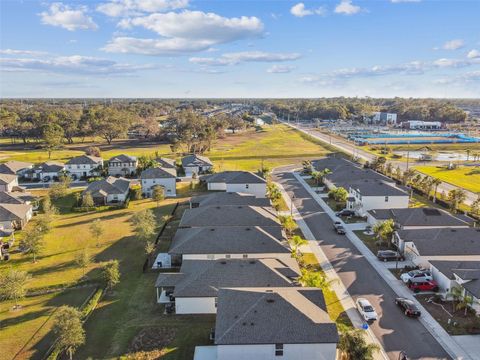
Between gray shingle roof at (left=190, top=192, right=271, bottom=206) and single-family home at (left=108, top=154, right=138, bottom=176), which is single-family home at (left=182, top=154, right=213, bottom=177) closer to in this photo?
single-family home at (left=108, top=154, right=138, bottom=176)

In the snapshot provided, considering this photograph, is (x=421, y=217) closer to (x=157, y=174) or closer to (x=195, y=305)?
(x=195, y=305)

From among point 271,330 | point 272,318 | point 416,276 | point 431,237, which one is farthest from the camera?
point 431,237

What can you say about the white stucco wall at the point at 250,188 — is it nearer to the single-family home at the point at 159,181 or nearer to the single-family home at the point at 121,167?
the single-family home at the point at 159,181

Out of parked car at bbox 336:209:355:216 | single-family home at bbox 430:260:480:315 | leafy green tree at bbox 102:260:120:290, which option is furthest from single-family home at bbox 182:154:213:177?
single-family home at bbox 430:260:480:315

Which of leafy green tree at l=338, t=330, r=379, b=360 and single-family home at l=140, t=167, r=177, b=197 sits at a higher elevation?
single-family home at l=140, t=167, r=177, b=197

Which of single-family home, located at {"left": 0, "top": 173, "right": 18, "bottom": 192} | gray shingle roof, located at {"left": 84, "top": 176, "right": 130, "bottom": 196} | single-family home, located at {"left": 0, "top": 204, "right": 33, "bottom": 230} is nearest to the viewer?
single-family home, located at {"left": 0, "top": 204, "right": 33, "bottom": 230}

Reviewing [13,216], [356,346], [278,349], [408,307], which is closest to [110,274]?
[278,349]
